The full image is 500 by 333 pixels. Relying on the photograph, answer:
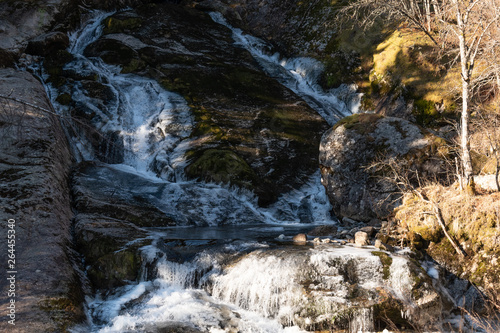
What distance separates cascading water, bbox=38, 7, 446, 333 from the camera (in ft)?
21.3

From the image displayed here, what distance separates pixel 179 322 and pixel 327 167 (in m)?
6.79

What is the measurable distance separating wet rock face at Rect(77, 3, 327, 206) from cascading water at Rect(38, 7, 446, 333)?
67cm

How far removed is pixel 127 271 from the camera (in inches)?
307

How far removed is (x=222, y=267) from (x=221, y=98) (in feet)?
33.0

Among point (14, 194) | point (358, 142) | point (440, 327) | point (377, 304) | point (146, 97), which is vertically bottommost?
point (440, 327)

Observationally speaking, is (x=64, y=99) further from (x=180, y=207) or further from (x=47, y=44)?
(x=180, y=207)

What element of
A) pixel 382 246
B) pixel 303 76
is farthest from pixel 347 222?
pixel 303 76

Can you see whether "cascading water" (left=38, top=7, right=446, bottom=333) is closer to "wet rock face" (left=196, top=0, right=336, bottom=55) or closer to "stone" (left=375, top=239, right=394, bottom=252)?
"stone" (left=375, top=239, right=394, bottom=252)

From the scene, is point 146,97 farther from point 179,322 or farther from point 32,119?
point 179,322

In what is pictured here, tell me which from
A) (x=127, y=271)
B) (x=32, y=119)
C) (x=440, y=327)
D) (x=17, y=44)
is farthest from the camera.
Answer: (x=17, y=44)

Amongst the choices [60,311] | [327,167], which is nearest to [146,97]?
[327,167]

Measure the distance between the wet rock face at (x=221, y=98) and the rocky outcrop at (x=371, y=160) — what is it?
1963mm

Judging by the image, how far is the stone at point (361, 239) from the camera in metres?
7.99

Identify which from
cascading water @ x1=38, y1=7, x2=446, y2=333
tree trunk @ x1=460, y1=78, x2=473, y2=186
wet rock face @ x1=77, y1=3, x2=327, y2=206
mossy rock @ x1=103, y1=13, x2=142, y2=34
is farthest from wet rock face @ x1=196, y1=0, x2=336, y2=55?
tree trunk @ x1=460, y1=78, x2=473, y2=186
